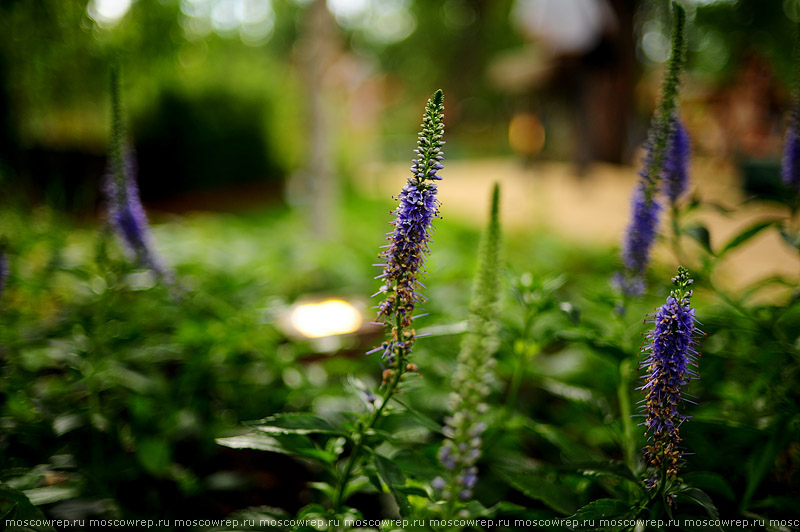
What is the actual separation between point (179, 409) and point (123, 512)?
447mm

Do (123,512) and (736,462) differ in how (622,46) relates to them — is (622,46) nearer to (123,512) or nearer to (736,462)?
(736,462)

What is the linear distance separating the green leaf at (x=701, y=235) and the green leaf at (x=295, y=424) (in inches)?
49.5

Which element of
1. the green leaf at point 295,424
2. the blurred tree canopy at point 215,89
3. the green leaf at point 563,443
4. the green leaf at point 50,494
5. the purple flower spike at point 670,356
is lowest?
the green leaf at point 50,494

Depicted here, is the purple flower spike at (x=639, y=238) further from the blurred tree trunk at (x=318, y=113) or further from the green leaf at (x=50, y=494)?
the blurred tree trunk at (x=318, y=113)

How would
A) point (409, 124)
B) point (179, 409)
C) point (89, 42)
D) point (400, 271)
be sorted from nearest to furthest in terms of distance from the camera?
point (400, 271)
point (179, 409)
point (89, 42)
point (409, 124)

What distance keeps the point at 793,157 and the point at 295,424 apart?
5.84ft

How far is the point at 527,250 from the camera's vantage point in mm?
5199

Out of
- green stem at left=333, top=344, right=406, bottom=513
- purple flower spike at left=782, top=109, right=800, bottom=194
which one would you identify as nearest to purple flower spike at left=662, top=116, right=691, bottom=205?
purple flower spike at left=782, top=109, right=800, bottom=194

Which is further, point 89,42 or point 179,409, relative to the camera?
point 89,42

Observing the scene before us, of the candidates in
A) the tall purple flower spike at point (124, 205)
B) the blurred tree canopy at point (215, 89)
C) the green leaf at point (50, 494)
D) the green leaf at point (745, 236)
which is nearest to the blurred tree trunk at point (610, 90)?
the blurred tree canopy at point (215, 89)

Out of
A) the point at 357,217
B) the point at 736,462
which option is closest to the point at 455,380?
the point at 736,462

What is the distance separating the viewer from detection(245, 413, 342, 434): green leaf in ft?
3.69

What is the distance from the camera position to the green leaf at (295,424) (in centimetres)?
113

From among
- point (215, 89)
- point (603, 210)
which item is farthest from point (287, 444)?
point (215, 89)
